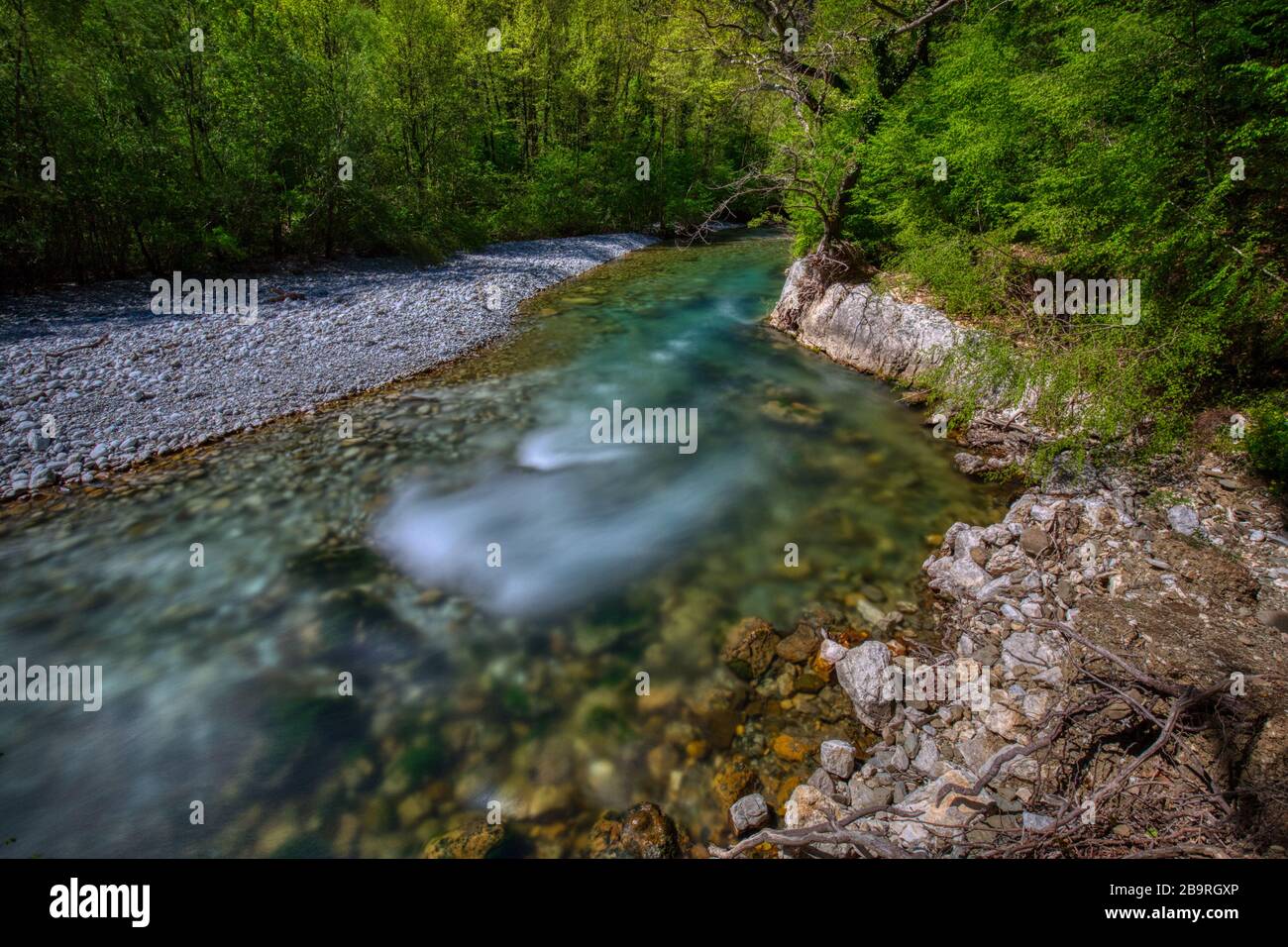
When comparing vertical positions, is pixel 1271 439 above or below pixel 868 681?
above

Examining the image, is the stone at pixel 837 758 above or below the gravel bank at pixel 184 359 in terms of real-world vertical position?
below

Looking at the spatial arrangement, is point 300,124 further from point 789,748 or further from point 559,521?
point 789,748

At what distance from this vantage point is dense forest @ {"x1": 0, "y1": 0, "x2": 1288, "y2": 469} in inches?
220

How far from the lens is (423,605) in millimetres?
5680

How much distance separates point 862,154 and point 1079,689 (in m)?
11.6

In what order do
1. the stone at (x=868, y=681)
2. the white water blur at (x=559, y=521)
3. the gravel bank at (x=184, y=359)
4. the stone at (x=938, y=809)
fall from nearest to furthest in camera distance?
1. the stone at (x=938, y=809)
2. the stone at (x=868, y=681)
3. the white water blur at (x=559, y=521)
4. the gravel bank at (x=184, y=359)

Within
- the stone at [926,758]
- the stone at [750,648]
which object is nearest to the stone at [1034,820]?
the stone at [926,758]

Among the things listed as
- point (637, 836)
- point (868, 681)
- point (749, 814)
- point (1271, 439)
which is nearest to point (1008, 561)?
point (868, 681)

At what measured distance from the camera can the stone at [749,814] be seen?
143 inches

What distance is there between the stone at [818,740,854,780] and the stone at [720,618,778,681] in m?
0.93

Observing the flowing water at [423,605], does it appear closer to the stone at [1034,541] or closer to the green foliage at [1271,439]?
the stone at [1034,541]

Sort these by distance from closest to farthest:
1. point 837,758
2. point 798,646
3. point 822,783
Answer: point 822,783 → point 837,758 → point 798,646
